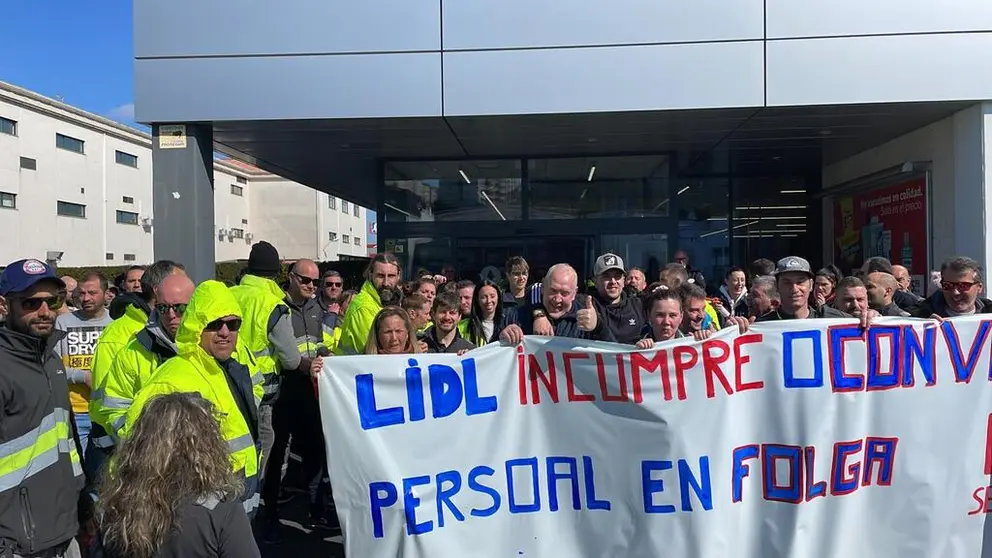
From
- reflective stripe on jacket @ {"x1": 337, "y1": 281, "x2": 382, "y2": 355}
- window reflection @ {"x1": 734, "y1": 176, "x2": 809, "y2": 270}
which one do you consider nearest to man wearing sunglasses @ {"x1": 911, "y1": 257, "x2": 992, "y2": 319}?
reflective stripe on jacket @ {"x1": 337, "y1": 281, "x2": 382, "y2": 355}

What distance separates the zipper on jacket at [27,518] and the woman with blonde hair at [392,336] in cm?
203

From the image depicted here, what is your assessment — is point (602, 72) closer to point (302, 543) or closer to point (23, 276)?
point (302, 543)

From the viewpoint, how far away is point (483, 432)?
415 cm

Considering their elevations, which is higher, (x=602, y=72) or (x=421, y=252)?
(x=602, y=72)

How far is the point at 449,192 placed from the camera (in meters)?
15.0

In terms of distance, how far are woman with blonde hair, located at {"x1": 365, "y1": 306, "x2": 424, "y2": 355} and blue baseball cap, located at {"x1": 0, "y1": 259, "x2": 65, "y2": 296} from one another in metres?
1.88

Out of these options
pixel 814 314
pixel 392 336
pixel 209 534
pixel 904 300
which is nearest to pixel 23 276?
Result: pixel 209 534

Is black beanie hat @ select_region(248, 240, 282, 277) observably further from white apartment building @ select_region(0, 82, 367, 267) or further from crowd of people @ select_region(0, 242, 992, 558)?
white apartment building @ select_region(0, 82, 367, 267)

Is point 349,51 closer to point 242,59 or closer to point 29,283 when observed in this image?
point 242,59

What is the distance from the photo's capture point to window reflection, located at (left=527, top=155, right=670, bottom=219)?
1466cm

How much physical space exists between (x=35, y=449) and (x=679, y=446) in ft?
10.00

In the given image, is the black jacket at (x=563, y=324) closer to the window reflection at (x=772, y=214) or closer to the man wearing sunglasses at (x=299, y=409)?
the man wearing sunglasses at (x=299, y=409)

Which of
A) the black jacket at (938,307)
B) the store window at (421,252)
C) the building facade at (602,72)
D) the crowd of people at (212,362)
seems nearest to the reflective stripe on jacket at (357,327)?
the crowd of people at (212,362)

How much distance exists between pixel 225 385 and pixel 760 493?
2.82 m
